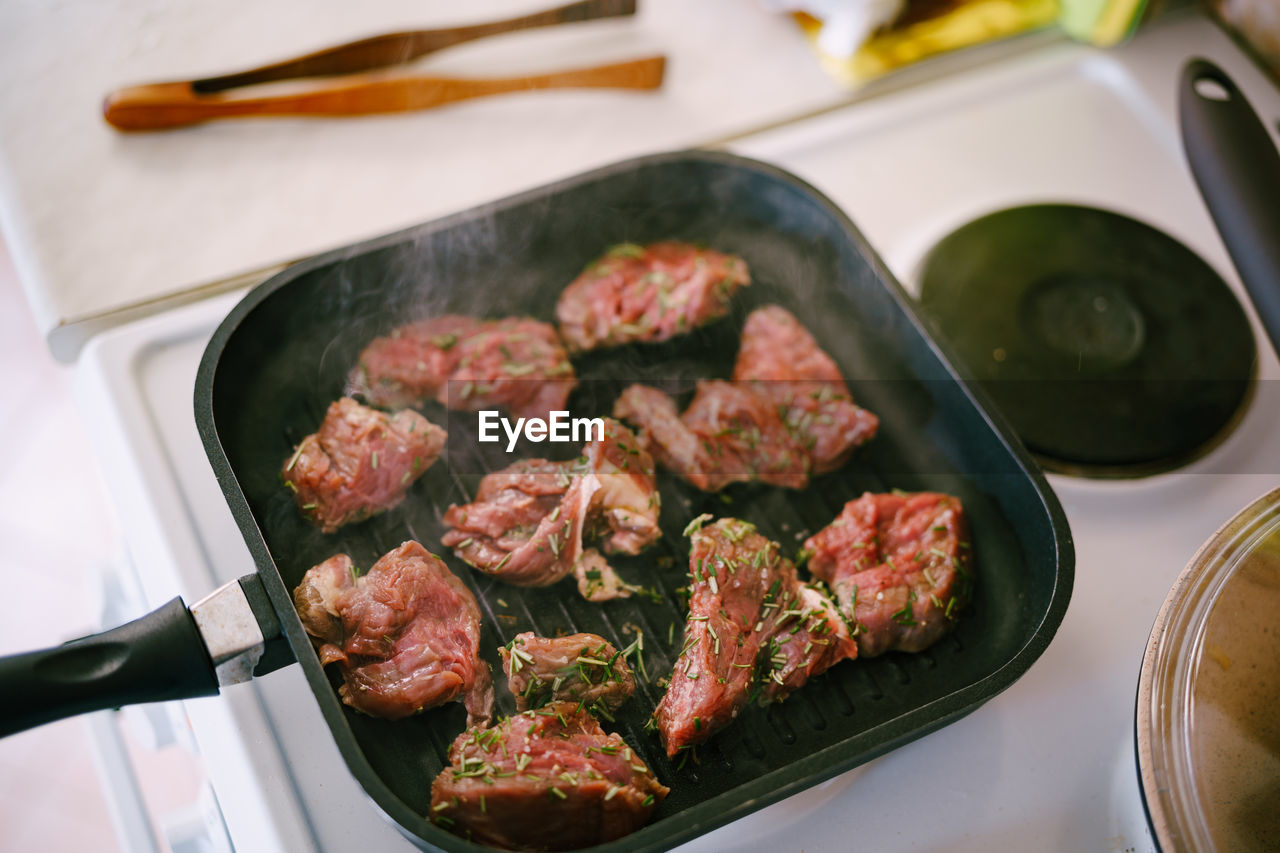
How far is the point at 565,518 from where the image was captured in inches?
60.1

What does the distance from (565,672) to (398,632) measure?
0.28 meters

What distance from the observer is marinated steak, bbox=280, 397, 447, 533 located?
4.89ft

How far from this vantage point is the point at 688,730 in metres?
1.35

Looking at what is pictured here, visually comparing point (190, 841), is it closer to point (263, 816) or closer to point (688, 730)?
point (263, 816)

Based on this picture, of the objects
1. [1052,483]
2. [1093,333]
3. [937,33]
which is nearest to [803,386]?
[1052,483]

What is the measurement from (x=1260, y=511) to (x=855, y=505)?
2.00ft

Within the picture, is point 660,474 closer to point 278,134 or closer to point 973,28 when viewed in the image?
point 278,134

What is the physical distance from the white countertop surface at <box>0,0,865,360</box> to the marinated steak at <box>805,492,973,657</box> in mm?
1054

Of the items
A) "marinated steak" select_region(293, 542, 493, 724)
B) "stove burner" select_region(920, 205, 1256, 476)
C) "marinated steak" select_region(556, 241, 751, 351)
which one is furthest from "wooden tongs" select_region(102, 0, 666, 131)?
"marinated steak" select_region(293, 542, 493, 724)

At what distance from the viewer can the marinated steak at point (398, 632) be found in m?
1.35

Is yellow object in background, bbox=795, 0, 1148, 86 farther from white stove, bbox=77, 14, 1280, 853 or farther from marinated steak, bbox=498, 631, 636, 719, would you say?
marinated steak, bbox=498, 631, 636, 719

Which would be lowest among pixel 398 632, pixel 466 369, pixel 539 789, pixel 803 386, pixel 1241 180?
pixel 539 789

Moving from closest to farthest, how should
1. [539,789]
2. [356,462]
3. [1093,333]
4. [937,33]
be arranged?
1. [539,789]
2. [356,462]
3. [1093,333]
4. [937,33]

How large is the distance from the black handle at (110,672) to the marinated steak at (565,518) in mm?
469
